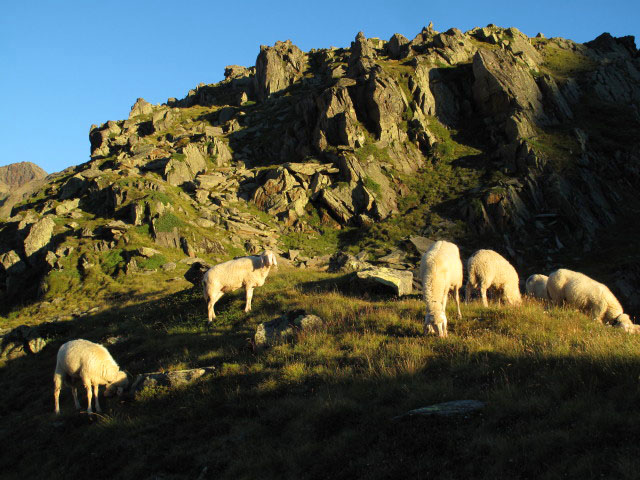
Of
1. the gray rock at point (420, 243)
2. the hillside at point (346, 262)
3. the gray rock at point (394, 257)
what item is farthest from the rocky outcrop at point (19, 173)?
the gray rock at point (394, 257)

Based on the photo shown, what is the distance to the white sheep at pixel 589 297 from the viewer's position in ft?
39.6

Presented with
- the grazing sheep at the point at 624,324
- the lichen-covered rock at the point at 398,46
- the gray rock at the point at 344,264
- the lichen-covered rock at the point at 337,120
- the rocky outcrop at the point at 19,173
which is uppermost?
the rocky outcrop at the point at 19,173

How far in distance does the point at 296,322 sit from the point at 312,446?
4925 millimetres

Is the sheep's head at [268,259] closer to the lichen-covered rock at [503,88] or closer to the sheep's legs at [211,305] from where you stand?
the sheep's legs at [211,305]

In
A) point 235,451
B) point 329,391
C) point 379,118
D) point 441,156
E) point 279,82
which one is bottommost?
point 235,451

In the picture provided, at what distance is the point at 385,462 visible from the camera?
5.37 m

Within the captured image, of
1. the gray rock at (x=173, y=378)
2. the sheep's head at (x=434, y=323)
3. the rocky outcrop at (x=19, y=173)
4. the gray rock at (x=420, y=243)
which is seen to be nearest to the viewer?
the sheep's head at (x=434, y=323)

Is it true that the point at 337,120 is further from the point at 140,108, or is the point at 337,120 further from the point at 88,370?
the point at 140,108

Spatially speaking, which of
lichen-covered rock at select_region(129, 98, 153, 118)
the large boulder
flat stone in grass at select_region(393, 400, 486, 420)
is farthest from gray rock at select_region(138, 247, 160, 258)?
lichen-covered rock at select_region(129, 98, 153, 118)

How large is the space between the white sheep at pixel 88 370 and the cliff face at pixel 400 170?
21.9m

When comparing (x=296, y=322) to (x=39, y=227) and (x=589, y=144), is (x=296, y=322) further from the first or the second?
(x=589, y=144)

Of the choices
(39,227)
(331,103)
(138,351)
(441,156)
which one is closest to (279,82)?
(331,103)

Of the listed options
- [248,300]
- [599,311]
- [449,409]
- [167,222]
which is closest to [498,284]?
[599,311]

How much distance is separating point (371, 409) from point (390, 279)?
27.3 ft
